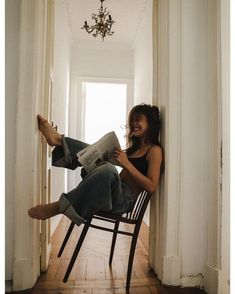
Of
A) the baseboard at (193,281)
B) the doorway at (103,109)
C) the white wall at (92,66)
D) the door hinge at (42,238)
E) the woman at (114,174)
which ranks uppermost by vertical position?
the white wall at (92,66)

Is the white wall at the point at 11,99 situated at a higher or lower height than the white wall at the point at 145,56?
lower

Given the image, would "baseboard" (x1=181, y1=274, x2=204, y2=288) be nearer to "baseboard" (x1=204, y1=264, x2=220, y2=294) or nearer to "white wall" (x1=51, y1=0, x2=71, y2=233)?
"baseboard" (x1=204, y1=264, x2=220, y2=294)

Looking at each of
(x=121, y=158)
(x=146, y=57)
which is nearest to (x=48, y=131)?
(x=121, y=158)

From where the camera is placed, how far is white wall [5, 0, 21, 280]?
1455 millimetres

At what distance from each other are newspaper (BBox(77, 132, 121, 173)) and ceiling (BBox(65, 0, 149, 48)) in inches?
95.6

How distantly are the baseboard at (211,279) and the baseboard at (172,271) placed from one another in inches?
5.9

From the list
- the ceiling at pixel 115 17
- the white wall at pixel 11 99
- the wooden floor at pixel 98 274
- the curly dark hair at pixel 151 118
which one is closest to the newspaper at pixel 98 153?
the curly dark hair at pixel 151 118

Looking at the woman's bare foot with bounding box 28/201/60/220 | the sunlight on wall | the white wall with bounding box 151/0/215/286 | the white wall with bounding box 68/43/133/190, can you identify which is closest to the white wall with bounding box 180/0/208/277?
the white wall with bounding box 151/0/215/286

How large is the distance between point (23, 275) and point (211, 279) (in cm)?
100

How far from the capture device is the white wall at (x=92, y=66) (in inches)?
183

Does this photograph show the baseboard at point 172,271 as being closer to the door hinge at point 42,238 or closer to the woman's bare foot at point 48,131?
the door hinge at point 42,238

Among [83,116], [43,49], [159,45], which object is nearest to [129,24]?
[83,116]

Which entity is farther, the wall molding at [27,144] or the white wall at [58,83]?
the white wall at [58,83]
